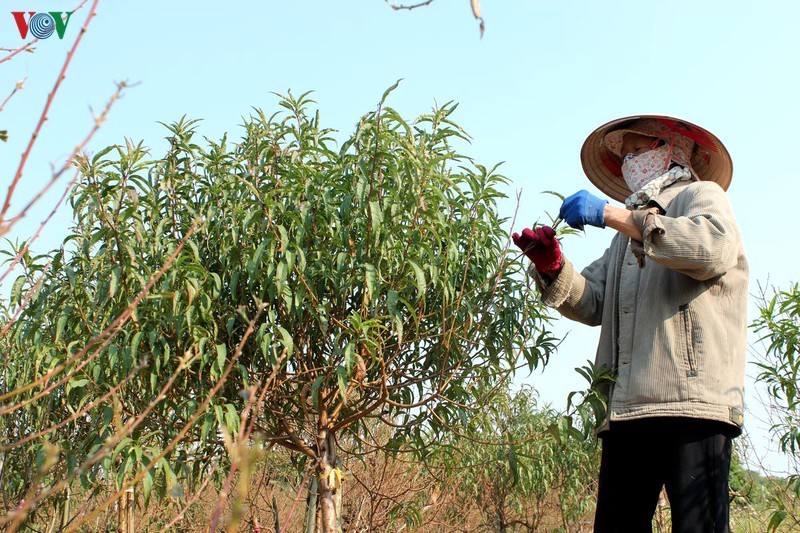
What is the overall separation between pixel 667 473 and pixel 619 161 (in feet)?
4.15

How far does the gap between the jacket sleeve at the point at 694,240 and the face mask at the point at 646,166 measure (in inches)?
14.1

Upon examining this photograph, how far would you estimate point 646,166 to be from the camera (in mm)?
2904

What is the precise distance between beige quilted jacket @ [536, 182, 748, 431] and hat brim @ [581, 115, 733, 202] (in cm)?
22

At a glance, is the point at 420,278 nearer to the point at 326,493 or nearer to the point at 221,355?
the point at 221,355

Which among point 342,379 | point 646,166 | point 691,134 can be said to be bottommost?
point 342,379

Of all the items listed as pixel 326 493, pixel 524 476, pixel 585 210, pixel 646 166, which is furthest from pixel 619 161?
pixel 524 476

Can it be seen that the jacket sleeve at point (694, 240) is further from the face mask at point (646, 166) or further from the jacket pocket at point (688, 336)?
the face mask at point (646, 166)

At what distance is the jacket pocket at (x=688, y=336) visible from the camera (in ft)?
8.11

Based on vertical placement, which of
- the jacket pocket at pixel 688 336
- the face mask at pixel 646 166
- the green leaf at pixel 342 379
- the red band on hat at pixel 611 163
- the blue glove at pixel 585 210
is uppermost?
the red band on hat at pixel 611 163

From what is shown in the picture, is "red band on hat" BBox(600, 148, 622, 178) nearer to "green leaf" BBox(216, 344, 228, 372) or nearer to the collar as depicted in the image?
the collar

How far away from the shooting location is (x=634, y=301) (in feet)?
8.90

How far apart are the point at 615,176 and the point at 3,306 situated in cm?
391

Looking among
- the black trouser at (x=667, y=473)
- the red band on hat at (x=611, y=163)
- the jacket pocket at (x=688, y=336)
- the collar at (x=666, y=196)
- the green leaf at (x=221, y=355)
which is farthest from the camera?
the red band on hat at (x=611, y=163)

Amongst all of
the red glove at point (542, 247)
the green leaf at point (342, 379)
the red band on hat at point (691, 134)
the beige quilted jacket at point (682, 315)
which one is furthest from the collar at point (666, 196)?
the green leaf at point (342, 379)
